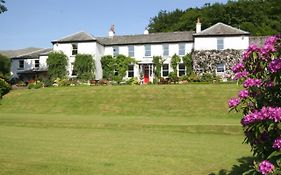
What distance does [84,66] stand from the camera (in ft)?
168

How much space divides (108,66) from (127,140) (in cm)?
3921

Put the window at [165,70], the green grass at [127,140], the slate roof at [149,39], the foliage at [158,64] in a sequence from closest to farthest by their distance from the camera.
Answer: the green grass at [127,140] → the foliage at [158,64] → the slate roof at [149,39] → the window at [165,70]

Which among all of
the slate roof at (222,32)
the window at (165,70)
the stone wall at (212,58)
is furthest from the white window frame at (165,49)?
the slate roof at (222,32)

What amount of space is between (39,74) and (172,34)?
21.2 metres

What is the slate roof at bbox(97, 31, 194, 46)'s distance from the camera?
52812 mm

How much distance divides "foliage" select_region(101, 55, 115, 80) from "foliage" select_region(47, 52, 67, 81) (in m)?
5.34

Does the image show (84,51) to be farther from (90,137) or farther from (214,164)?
(214,164)

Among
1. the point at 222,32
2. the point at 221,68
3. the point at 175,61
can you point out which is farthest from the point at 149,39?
the point at 221,68

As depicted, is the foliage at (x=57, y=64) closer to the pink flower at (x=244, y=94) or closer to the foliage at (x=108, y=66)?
the foliage at (x=108, y=66)

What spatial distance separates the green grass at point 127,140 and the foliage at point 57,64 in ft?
62.3

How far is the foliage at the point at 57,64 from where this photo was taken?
169ft

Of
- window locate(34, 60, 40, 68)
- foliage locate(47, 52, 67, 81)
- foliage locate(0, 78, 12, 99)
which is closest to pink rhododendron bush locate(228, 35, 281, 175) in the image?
foliage locate(0, 78, 12, 99)

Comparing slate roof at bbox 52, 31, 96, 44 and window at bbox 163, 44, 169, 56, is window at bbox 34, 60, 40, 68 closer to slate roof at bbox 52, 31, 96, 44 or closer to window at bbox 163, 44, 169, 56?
slate roof at bbox 52, 31, 96, 44

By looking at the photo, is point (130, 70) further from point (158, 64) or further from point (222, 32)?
point (222, 32)
